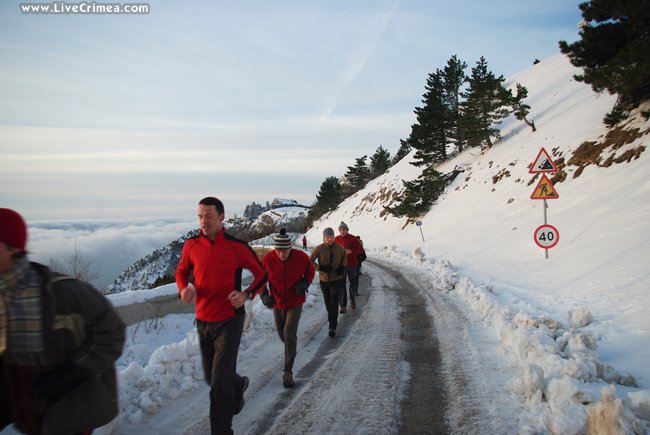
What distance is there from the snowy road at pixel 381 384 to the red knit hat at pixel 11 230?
2.70 metres

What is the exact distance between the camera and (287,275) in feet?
18.0

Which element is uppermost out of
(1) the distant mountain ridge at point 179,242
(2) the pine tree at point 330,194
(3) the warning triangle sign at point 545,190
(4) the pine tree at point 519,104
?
(4) the pine tree at point 519,104

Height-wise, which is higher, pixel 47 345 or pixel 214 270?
pixel 214 270

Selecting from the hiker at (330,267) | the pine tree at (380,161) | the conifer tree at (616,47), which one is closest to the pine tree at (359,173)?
the pine tree at (380,161)

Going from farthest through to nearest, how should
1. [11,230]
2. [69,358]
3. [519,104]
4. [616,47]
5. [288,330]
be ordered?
[519,104] → [616,47] → [288,330] → [69,358] → [11,230]

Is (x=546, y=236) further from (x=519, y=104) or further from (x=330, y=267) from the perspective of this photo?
(x=519, y=104)

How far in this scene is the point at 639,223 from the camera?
9.83m

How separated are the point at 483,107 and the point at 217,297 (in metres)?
36.5

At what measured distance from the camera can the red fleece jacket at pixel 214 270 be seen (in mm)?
3734

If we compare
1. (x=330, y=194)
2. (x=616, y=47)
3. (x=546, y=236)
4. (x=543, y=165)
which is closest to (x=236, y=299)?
(x=546, y=236)

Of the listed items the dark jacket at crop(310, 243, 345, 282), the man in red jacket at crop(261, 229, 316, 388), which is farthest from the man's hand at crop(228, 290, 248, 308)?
the dark jacket at crop(310, 243, 345, 282)

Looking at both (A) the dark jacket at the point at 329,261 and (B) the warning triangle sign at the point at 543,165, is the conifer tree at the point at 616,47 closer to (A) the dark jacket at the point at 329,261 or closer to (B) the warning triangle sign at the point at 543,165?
(B) the warning triangle sign at the point at 543,165

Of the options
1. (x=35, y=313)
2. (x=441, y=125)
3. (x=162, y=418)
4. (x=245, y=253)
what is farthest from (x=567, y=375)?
(x=441, y=125)

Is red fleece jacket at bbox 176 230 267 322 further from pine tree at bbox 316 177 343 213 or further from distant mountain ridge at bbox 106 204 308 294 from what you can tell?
pine tree at bbox 316 177 343 213
